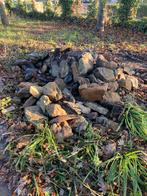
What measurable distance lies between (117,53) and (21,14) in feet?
30.1

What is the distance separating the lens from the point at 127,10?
41.2ft

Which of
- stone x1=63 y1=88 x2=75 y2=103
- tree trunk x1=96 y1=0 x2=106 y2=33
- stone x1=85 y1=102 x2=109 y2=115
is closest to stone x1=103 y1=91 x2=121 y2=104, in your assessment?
stone x1=85 y1=102 x2=109 y2=115

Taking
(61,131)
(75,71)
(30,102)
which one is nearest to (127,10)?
(75,71)

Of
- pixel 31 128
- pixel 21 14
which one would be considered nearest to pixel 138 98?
pixel 31 128

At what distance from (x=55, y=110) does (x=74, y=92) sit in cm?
100

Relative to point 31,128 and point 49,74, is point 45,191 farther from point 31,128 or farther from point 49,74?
point 49,74

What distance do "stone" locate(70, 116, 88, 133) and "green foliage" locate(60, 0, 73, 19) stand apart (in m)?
10.3

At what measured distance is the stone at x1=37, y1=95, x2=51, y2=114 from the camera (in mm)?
4871

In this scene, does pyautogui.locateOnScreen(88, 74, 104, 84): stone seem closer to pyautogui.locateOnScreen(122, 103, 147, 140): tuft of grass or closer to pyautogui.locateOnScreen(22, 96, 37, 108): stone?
pyautogui.locateOnScreen(122, 103, 147, 140): tuft of grass

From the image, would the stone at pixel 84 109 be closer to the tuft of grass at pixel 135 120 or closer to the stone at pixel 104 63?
the tuft of grass at pixel 135 120

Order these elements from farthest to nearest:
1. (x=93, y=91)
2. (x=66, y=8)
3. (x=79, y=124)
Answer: (x=66, y=8)
(x=93, y=91)
(x=79, y=124)

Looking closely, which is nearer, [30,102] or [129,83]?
[30,102]

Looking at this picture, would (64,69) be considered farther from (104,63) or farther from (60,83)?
(104,63)

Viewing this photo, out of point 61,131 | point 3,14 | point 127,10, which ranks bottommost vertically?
point 61,131
